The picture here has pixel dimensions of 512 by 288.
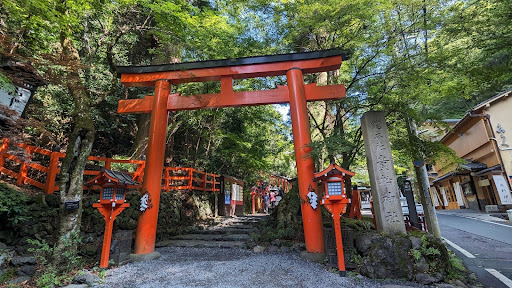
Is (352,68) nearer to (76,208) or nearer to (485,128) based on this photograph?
(76,208)

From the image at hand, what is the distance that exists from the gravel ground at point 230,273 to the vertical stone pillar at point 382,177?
1.28 meters

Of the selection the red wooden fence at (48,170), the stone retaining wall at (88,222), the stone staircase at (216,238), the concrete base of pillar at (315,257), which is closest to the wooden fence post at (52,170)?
the red wooden fence at (48,170)

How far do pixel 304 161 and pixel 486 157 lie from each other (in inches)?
725

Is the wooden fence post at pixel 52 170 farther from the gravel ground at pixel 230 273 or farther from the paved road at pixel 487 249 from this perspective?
the paved road at pixel 487 249

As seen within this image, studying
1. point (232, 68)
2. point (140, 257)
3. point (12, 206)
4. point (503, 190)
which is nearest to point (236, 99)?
point (232, 68)

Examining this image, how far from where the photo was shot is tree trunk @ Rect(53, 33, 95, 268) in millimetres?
4645

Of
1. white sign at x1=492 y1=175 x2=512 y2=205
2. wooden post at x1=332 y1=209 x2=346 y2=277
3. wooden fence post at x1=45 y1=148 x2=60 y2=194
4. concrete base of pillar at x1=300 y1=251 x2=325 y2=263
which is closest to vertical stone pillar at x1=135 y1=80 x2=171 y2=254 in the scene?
wooden fence post at x1=45 y1=148 x2=60 y2=194

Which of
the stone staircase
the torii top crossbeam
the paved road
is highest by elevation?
the torii top crossbeam

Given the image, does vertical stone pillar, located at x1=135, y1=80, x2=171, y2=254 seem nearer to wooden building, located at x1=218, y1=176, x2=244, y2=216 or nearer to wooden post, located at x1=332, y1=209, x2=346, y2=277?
wooden post, located at x1=332, y1=209, x2=346, y2=277

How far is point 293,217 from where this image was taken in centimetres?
796

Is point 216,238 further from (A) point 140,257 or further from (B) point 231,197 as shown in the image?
(B) point 231,197

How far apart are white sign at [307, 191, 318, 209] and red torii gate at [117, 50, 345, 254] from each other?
0.12m

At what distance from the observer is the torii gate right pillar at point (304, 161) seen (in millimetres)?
5797

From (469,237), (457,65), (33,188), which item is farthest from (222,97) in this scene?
(469,237)
